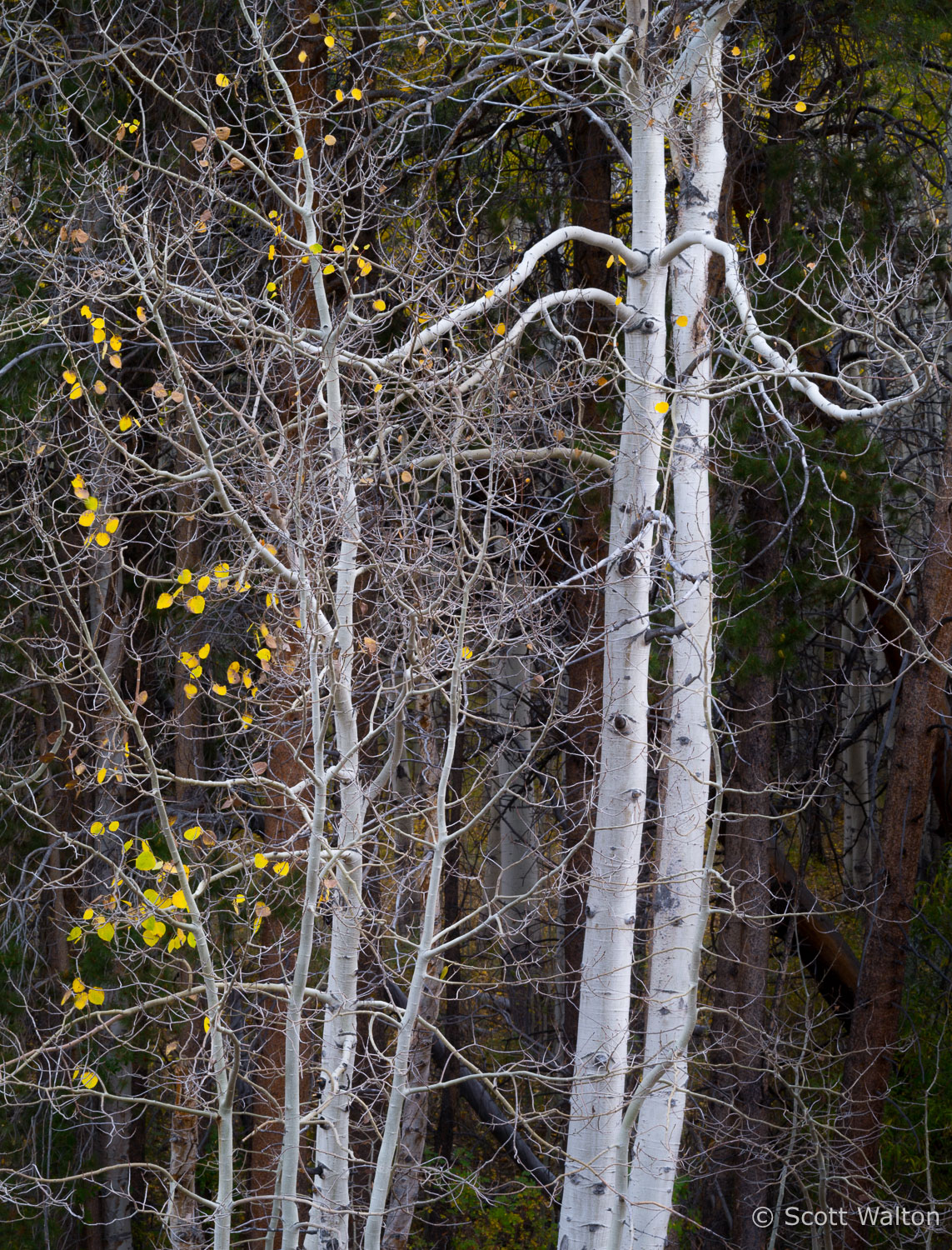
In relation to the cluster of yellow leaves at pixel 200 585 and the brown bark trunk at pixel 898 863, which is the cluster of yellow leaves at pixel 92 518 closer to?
the cluster of yellow leaves at pixel 200 585

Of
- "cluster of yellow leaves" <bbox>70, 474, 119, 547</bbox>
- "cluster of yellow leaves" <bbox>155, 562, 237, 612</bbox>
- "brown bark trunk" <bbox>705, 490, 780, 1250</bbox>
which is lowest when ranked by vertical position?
"brown bark trunk" <bbox>705, 490, 780, 1250</bbox>

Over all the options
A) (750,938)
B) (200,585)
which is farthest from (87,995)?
(750,938)

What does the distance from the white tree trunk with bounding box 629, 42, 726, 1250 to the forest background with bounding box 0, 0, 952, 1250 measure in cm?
3

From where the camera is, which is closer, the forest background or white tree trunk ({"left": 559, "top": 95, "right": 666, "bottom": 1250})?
the forest background

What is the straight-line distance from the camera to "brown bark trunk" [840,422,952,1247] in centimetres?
718

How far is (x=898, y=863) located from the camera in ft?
24.6

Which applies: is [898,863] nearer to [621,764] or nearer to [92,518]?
[621,764]

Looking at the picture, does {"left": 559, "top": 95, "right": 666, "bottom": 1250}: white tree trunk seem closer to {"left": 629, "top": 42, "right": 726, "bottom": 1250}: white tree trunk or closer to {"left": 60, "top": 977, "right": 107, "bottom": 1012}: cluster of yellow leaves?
{"left": 629, "top": 42, "right": 726, "bottom": 1250}: white tree trunk

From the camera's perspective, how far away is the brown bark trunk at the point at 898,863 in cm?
718

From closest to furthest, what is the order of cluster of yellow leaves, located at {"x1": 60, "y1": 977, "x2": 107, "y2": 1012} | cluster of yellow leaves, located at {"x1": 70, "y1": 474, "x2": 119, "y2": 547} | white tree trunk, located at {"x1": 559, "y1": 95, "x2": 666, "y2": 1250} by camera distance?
cluster of yellow leaves, located at {"x1": 70, "y1": 474, "x2": 119, "y2": 547} → cluster of yellow leaves, located at {"x1": 60, "y1": 977, "x2": 107, "y2": 1012} → white tree trunk, located at {"x1": 559, "y1": 95, "x2": 666, "y2": 1250}

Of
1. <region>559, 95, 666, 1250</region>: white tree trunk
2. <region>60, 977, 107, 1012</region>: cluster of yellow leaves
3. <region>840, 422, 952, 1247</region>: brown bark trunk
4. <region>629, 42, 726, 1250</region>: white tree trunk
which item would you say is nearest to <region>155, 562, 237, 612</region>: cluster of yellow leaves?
<region>60, 977, 107, 1012</region>: cluster of yellow leaves

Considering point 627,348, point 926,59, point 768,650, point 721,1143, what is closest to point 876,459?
point 768,650

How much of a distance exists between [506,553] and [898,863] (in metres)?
3.52


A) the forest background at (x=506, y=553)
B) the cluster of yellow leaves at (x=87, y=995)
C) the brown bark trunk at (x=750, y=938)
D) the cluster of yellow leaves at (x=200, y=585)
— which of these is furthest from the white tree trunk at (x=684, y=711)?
the cluster of yellow leaves at (x=87, y=995)
